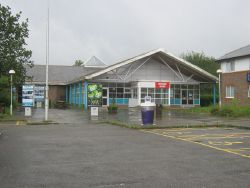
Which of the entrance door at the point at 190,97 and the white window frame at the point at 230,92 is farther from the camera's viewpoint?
the entrance door at the point at 190,97

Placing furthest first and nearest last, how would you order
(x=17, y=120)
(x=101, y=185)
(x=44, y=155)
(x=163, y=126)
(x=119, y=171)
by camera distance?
(x=17, y=120) → (x=163, y=126) → (x=44, y=155) → (x=119, y=171) → (x=101, y=185)

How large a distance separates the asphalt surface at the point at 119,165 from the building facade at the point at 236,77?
24826mm

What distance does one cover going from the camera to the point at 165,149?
34.8 ft

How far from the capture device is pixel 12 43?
3198 cm

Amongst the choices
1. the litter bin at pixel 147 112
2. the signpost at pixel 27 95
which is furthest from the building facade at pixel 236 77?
the signpost at pixel 27 95

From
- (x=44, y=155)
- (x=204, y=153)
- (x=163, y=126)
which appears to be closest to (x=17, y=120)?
(x=163, y=126)

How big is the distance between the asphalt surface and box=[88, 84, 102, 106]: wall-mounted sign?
2612 cm

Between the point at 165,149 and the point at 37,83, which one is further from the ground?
the point at 37,83

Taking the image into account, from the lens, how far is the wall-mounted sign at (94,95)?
38.3 metres

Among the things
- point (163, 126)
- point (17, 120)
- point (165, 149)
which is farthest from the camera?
point (17, 120)

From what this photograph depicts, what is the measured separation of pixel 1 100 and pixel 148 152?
1003 inches

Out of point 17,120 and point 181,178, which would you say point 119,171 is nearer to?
point 181,178

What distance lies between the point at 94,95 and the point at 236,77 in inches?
555

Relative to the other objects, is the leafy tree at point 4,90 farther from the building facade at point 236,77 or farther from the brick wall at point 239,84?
the brick wall at point 239,84
